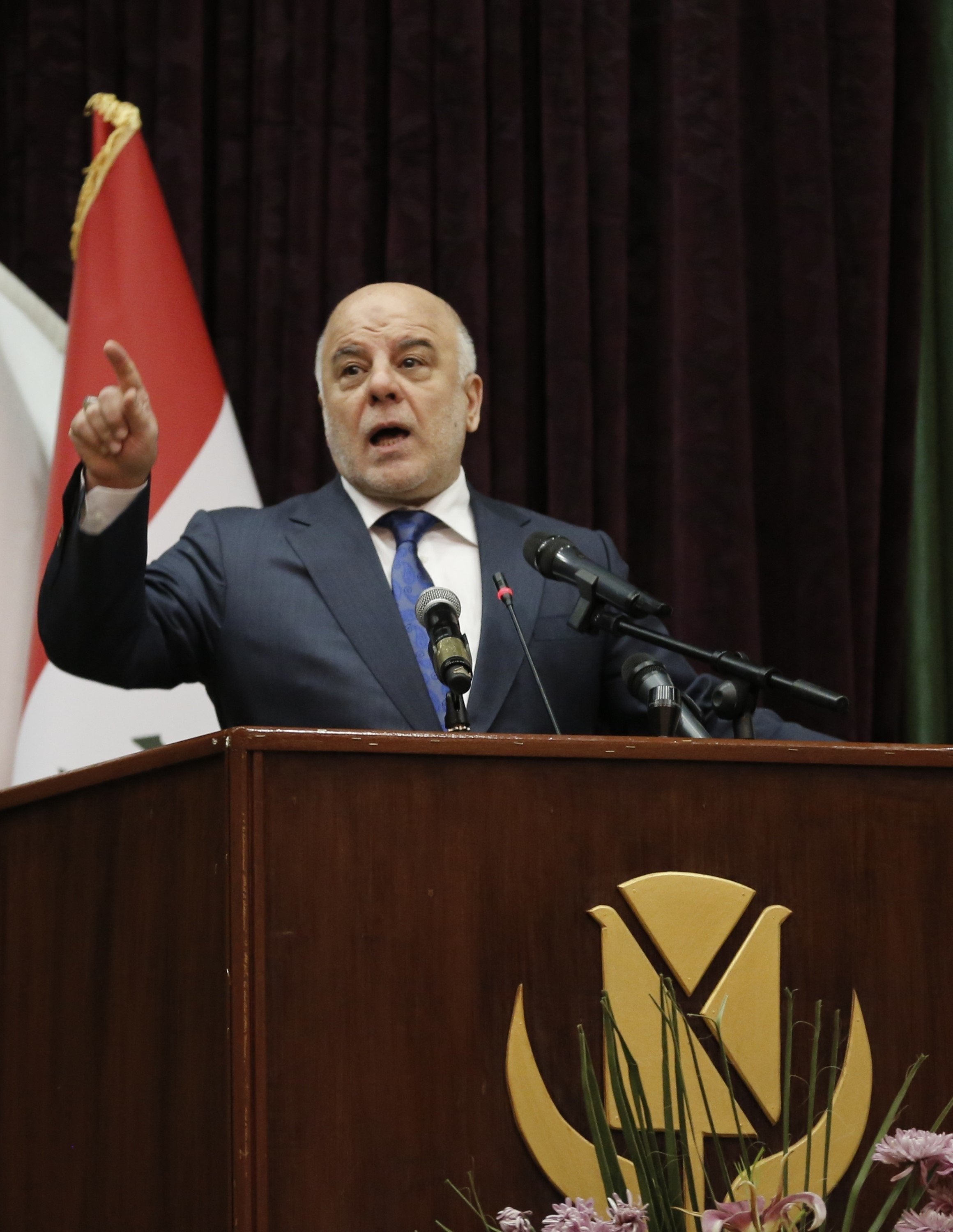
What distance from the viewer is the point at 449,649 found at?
148 centimetres

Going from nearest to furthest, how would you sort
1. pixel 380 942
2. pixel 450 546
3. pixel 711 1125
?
pixel 711 1125
pixel 380 942
pixel 450 546

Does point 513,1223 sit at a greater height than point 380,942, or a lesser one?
lesser

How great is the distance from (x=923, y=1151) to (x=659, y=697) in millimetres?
797

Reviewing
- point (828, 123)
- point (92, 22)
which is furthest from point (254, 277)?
point (828, 123)

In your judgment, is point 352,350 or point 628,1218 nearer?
point 628,1218

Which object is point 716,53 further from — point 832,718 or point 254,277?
point 832,718

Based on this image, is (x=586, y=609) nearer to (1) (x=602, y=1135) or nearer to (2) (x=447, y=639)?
(2) (x=447, y=639)

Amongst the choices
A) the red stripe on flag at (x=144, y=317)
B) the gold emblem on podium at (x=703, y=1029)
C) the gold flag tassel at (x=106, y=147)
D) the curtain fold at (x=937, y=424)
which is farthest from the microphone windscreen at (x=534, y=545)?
the curtain fold at (x=937, y=424)

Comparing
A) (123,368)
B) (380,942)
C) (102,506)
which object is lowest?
(380,942)

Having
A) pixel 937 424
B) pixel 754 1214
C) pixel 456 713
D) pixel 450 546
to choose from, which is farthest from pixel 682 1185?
pixel 937 424

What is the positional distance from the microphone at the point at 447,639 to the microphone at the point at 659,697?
0.21 meters

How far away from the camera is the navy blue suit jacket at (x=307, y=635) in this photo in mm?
1813

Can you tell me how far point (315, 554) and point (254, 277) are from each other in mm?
1135

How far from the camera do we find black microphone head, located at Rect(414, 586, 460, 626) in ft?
5.12
